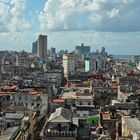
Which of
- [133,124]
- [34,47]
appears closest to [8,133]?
[133,124]

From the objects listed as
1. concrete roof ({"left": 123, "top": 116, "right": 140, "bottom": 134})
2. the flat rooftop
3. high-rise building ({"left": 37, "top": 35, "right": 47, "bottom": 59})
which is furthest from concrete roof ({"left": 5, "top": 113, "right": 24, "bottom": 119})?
high-rise building ({"left": 37, "top": 35, "right": 47, "bottom": 59})

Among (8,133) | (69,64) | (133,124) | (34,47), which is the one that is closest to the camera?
(8,133)

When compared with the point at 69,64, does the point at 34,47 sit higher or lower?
higher

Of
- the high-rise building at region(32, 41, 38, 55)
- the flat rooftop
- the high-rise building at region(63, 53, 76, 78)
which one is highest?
the high-rise building at region(32, 41, 38, 55)

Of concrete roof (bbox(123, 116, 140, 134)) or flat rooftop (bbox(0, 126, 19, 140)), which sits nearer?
flat rooftop (bbox(0, 126, 19, 140))

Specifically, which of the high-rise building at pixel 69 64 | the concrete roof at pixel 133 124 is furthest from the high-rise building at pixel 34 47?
the concrete roof at pixel 133 124

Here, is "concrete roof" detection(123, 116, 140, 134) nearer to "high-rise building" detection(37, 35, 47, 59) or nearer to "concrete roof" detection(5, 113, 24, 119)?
"concrete roof" detection(5, 113, 24, 119)

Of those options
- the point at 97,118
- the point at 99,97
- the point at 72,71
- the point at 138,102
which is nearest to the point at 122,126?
the point at 97,118

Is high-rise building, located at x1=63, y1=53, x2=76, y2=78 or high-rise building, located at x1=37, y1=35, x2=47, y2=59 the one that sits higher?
high-rise building, located at x1=37, y1=35, x2=47, y2=59

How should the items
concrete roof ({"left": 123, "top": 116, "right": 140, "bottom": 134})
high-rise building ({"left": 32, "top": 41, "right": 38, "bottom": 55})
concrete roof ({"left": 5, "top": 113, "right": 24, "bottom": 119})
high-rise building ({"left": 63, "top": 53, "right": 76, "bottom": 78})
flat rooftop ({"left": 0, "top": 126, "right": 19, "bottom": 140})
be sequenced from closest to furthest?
flat rooftop ({"left": 0, "top": 126, "right": 19, "bottom": 140}) < concrete roof ({"left": 123, "top": 116, "right": 140, "bottom": 134}) < concrete roof ({"left": 5, "top": 113, "right": 24, "bottom": 119}) < high-rise building ({"left": 63, "top": 53, "right": 76, "bottom": 78}) < high-rise building ({"left": 32, "top": 41, "right": 38, "bottom": 55})

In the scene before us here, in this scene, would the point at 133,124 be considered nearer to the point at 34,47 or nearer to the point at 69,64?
the point at 69,64

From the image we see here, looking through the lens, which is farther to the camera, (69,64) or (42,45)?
(42,45)
